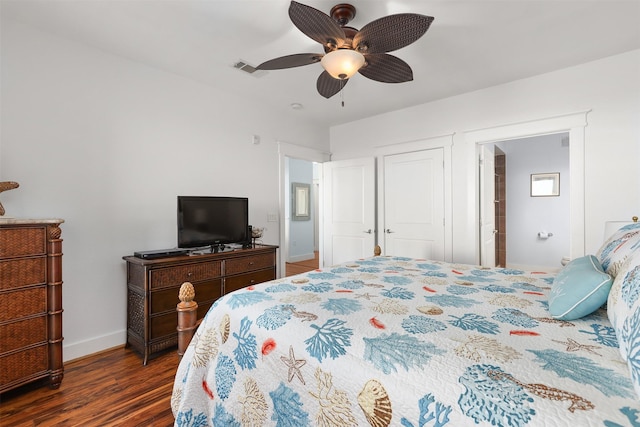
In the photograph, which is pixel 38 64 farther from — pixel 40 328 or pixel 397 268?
pixel 397 268

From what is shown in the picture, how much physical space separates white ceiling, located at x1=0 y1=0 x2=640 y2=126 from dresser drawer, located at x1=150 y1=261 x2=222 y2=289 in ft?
6.21

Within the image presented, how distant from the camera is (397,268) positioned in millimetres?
2145

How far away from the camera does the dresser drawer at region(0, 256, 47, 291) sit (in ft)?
5.91

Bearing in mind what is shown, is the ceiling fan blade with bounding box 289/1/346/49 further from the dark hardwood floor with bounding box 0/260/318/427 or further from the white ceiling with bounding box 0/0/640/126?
the dark hardwood floor with bounding box 0/260/318/427

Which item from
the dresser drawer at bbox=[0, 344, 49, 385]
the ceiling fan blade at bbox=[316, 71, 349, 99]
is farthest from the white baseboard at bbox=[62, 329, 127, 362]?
the ceiling fan blade at bbox=[316, 71, 349, 99]

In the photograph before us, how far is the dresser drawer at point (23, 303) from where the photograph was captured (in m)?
1.81

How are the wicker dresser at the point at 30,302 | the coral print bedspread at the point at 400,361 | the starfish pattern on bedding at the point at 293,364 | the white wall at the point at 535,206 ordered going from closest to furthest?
the coral print bedspread at the point at 400,361 → the starfish pattern on bedding at the point at 293,364 → the wicker dresser at the point at 30,302 → the white wall at the point at 535,206

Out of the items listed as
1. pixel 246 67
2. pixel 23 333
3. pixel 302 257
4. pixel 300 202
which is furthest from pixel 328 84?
pixel 302 257

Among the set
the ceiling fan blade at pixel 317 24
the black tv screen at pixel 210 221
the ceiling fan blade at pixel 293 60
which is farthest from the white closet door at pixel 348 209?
the ceiling fan blade at pixel 317 24

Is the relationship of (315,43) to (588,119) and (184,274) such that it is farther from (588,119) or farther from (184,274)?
(588,119)

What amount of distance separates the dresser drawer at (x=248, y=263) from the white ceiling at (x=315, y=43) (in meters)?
1.90

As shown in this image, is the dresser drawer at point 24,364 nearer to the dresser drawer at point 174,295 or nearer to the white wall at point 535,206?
the dresser drawer at point 174,295

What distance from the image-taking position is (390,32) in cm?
170

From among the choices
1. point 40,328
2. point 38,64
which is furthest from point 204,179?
point 40,328
